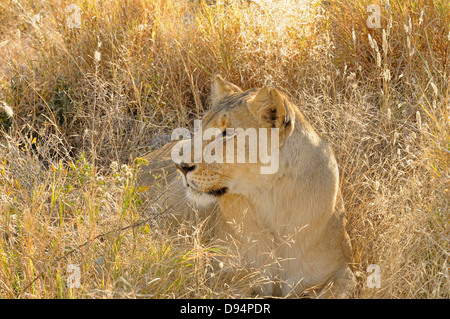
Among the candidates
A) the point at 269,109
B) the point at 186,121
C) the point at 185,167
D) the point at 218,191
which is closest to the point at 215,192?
the point at 218,191

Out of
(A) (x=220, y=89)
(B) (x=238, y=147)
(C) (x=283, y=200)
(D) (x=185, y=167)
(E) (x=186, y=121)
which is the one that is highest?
(A) (x=220, y=89)

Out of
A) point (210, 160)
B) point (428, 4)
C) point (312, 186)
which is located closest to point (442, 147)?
point (312, 186)

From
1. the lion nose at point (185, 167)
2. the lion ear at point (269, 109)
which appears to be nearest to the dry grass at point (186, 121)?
the lion nose at point (185, 167)

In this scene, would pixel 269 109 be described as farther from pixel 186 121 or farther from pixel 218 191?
pixel 186 121

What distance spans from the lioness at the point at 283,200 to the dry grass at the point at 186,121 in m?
0.22

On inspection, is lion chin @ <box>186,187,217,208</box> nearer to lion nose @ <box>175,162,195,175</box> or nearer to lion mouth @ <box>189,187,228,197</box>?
lion mouth @ <box>189,187,228,197</box>

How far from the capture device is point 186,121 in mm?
5379

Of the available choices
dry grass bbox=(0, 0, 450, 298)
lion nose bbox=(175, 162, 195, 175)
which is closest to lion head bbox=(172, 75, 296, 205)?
lion nose bbox=(175, 162, 195, 175)

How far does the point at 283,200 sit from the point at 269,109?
52cm

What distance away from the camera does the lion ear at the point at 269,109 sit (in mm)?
3102

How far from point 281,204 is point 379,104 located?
2.00 meters

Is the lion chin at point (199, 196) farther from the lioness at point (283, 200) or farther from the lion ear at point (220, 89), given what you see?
the lion ear at point (220, 89)

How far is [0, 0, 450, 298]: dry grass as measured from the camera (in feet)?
10.8

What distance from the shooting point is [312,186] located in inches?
131
